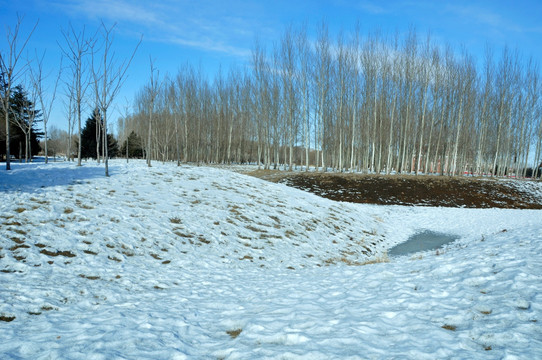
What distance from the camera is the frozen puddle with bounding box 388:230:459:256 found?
10463mm

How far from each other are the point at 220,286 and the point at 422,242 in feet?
29.2

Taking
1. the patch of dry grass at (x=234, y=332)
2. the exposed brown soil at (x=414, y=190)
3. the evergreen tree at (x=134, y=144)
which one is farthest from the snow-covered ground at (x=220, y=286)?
the evergreen tree at (x=134, y=144)

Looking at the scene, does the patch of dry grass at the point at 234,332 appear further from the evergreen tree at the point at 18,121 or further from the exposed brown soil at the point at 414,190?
the evergreen tree at the point at 18,121

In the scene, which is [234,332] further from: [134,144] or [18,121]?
[134,144]

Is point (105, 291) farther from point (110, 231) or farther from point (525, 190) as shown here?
point (525, 190)

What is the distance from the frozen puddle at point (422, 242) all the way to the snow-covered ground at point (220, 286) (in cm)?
80

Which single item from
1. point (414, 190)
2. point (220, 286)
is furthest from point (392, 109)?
point (220, 286)

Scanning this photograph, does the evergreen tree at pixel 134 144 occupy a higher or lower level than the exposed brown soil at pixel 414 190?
higher

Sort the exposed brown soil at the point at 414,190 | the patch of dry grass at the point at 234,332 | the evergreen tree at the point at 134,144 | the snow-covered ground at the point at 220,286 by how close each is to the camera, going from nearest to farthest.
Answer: the snow-covered ground at the point at 220,286, the patch of dry grass at the point at 234,332, the exposed brown soil at the point at 414,190, the evergreen tree at the point at 134,144

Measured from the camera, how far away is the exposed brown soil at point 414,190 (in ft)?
70.4

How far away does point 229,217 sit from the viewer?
10195 millimetres

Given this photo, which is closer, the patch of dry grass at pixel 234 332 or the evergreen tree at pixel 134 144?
the patch of dry grass at pixel 234 332

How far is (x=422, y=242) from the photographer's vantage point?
11.7m

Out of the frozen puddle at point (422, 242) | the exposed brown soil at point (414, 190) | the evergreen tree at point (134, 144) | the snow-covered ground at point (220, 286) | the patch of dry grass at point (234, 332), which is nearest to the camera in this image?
the snow-covered ground at point (220, 286)
